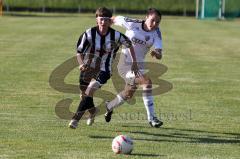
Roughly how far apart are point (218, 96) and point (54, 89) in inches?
165

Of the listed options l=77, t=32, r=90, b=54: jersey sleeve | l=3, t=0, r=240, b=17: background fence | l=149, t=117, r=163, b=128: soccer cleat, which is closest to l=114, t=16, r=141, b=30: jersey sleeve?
l=77, t=32, r=90, b=54: jersey sleeve

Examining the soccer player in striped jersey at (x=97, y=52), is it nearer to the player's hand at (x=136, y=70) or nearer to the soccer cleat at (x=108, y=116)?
the player's hand at (x=136, y=70)

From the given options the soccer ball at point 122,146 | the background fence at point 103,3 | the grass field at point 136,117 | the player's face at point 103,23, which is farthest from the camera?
the background fence at point 103,3

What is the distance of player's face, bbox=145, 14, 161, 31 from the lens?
11.4 m

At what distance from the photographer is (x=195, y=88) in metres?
17.3

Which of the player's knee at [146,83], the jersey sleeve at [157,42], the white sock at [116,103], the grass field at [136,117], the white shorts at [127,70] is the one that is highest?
the jersey sleeve at [157,42]

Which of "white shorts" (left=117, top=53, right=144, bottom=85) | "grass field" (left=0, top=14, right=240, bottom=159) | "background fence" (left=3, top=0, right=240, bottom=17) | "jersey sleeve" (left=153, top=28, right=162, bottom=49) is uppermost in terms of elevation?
"jersey sleeve" (left=153, top=28, right=162, bottom=49)

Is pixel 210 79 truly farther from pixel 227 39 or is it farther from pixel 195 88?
pixel 227 39

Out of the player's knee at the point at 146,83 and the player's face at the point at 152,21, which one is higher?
the player's face at the point at 152,21

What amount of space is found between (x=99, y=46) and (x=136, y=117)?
2.09m

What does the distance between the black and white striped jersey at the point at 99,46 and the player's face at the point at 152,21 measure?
475mm

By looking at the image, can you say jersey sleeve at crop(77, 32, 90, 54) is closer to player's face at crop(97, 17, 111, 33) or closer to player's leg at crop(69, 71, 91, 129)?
player's face at crop(97, 17, 111, 33)

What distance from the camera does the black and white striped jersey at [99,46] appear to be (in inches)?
451

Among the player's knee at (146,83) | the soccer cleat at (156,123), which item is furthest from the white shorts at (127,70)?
the soccer cleat at (156,123)
